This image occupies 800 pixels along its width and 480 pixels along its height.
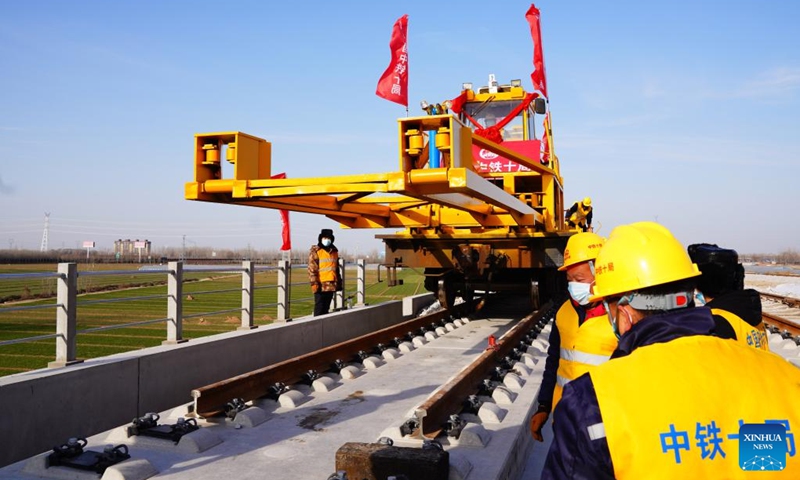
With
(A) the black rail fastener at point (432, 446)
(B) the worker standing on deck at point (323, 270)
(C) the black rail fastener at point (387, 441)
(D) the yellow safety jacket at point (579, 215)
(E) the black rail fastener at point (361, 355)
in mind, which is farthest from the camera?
(D) the yellow safety jacket at point (579, 215)

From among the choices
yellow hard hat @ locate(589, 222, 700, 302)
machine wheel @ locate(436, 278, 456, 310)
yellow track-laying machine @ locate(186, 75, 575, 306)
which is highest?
yellow track-laying machine @ locate(186, 75, 575, 306)

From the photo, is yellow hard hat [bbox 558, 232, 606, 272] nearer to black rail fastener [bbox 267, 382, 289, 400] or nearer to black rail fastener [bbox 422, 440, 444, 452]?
black rail fastener [bbox 422, 440, 444, 452]

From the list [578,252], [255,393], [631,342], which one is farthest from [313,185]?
[631,342]

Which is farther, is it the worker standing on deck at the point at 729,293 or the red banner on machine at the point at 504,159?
the red banner on machine at the point at 504,159

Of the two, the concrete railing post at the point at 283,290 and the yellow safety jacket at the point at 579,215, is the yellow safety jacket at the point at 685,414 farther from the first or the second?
the yellow safety jacket at the point at 579,215

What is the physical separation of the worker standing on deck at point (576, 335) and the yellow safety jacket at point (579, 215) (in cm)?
963

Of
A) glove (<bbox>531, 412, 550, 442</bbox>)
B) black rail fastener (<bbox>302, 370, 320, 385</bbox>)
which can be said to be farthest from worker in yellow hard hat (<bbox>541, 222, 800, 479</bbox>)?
black rail fastener (<bbox>302, 370, 320, 385</bbox>)

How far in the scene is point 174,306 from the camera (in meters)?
7.13

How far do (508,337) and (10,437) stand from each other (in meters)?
6.22

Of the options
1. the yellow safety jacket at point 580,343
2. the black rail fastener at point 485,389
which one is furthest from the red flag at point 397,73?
the yellow safety jacket at point 580,343

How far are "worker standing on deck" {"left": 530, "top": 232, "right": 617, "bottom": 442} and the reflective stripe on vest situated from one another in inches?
291

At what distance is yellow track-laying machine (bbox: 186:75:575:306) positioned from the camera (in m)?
5.28

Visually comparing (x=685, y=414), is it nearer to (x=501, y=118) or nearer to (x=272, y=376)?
(x=272, y=376)

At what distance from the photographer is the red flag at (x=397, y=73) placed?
35.9 feet
